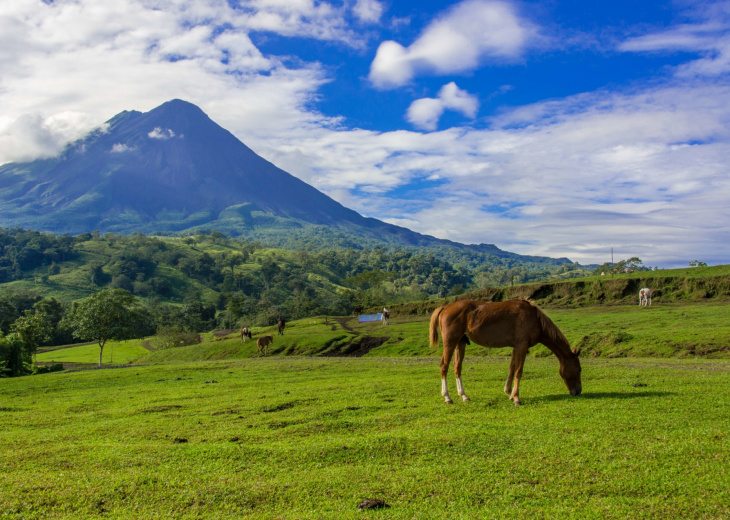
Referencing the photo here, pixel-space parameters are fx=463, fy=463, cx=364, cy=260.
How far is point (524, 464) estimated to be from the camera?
672 centimetres

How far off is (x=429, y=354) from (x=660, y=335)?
1317 centimetres

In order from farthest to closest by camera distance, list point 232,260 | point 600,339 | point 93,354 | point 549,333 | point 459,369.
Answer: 1. point 232,260
2. point 93,354
3. point 600,339
4. point 459,369
5. point 549,333

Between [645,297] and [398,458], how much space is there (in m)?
41.6

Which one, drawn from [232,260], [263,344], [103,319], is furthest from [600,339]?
[232,260]

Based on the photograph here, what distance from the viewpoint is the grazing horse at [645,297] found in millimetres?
40938

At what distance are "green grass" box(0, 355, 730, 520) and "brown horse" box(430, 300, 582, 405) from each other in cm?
64

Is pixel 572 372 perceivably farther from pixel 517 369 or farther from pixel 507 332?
pixel 507 332

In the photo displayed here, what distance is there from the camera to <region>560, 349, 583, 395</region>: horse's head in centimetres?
1109

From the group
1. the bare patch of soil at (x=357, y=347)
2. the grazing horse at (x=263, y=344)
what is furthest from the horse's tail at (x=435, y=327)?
the grazing horse at (x=263, y=344)

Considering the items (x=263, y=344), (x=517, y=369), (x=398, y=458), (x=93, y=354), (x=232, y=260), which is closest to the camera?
(x=398, y=458)

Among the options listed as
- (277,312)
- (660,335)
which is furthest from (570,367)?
(277,312)

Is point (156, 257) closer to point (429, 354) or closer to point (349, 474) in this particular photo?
point (429, 354)

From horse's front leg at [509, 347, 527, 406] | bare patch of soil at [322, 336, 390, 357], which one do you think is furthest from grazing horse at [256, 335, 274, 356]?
horse's front leg at [509, 347, 527, 406]

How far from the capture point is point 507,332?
10938 mm
